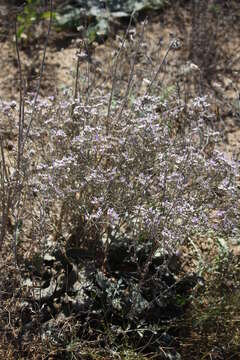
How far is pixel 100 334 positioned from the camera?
8.77ft

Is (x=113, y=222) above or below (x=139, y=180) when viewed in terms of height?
below

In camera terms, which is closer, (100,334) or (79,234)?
(100,334)

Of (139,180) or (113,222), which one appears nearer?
(113,222)

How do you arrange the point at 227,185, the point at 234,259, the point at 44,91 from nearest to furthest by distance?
1. the point at 227,185
2. the point at 234,259
3. the point at 44,91

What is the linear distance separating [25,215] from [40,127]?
480 millimetres

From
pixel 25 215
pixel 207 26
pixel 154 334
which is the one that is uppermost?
pixel 207 26

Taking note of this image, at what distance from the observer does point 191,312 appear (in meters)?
2.88

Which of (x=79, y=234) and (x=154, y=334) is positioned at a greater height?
(x=79, y=234)

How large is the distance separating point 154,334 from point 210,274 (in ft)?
1.67

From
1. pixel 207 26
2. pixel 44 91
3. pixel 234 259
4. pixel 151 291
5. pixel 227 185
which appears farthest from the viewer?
pixel 207 26

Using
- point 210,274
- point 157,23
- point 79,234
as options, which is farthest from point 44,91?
point 210,274

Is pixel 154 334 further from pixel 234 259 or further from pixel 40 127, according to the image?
pixel 40 127

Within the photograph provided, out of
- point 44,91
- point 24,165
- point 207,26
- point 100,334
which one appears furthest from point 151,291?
point 207,26

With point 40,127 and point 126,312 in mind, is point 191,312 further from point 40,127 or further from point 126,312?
point 40,127
